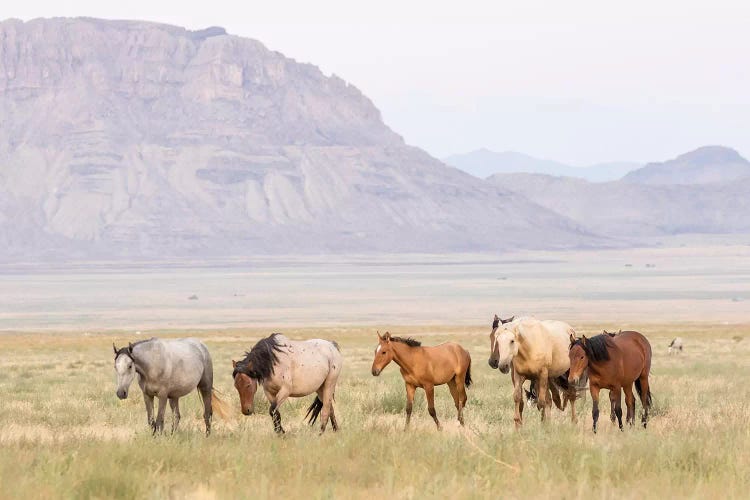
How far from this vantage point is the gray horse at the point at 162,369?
14.7 m

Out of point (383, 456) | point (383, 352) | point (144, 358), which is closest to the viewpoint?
point (383, 456)

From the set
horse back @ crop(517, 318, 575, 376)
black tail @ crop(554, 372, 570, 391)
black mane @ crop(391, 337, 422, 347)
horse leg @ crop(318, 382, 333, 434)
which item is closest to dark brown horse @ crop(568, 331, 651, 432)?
horse back @ crop(517, 318, 575, 376)

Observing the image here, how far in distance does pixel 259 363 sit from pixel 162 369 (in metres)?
1.23

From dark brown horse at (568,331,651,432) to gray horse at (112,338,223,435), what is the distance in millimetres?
4637

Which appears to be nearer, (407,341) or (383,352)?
(383,352)

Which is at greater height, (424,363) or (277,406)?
(424,363)

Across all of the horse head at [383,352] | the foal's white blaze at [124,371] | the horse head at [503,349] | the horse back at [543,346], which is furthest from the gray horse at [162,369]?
the horse back at [543,346]

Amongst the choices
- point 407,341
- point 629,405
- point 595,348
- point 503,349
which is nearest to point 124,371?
point 407,341

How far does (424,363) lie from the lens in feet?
52.9

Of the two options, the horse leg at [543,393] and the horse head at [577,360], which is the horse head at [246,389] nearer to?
the horse leg at [543,393]

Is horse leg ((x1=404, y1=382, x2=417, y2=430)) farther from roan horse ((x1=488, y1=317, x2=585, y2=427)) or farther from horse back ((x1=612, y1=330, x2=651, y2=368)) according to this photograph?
horse back ((x1=612, y1=330, x2=651, y2=368))

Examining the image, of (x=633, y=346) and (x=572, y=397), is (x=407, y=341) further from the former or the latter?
(x=633, y=346)

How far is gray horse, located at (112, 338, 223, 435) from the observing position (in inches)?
579

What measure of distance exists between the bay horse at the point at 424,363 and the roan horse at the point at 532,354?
1.99 feet
